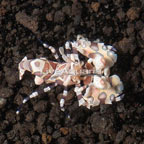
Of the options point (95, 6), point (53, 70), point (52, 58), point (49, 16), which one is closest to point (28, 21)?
point (49, 16)

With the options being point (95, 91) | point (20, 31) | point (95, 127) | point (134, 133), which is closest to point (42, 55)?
point (20, 31)

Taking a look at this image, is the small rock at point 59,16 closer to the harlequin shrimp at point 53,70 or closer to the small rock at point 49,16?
the small rock at point 49,16

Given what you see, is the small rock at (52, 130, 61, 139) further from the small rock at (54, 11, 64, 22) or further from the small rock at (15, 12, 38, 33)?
the small rock at (54, 11, 64, 22)

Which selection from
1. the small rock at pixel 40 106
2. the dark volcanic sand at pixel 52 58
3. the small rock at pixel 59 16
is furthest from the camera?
the small rock at pixel 59 16

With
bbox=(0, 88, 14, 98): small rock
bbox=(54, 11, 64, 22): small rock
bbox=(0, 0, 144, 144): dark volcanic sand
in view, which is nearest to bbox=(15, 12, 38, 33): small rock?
bbox=(0, 0, 144, 144): dark volcanic sand

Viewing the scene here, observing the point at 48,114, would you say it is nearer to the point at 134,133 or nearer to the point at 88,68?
the point at 88,68

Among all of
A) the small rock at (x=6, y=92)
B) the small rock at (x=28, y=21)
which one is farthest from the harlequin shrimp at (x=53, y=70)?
the small rock at (x=28, y=21)
